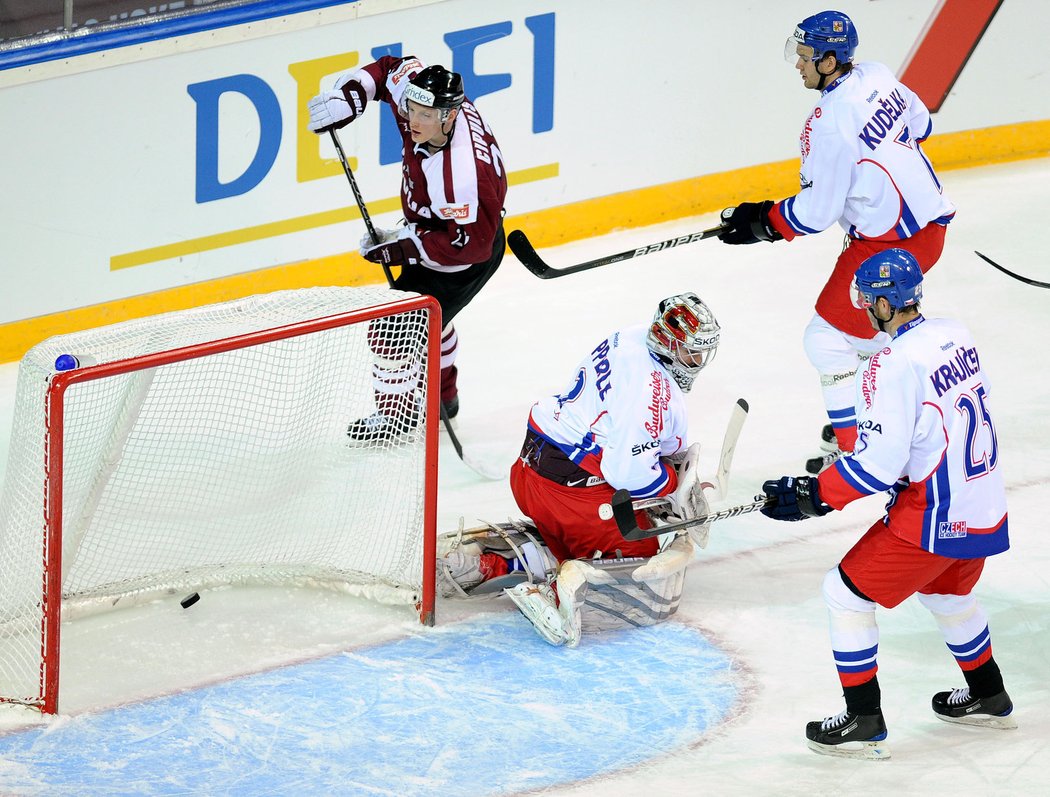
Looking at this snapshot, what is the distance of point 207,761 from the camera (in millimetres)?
3443

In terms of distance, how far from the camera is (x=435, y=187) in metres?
4.70

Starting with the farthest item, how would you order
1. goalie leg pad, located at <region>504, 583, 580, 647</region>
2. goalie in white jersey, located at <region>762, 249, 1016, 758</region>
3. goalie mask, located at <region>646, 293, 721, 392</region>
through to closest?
goalie leg pad, located at <region>504, 583, 580, 647</region> → goalie mask, located at <region>646, 293, 721, 392</region> → goalie in white jersey, located at <region>762, 249, 1016, 758</region>

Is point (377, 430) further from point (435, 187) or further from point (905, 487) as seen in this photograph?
point (905, 487)

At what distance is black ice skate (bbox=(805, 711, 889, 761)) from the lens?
344 cm

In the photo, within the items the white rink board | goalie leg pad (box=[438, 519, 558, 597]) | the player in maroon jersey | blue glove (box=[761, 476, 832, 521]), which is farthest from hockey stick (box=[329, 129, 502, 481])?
blue glove (box=[761, 476, 832, 521])

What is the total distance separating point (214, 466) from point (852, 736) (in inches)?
73.1

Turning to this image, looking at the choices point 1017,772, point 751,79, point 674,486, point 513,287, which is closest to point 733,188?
point 751,79

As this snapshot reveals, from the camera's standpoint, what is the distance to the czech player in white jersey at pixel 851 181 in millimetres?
4352

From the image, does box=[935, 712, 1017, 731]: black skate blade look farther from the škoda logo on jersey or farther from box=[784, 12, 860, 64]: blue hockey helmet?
box=[784, 12, 860, 64]: blue hockey helmet

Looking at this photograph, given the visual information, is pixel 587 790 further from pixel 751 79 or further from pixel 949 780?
pixel 751 79

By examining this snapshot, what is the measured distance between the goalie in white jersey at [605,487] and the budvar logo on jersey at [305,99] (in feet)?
6.90

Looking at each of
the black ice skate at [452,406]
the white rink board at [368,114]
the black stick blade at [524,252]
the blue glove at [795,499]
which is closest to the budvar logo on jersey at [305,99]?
the white rink board at [368,114]

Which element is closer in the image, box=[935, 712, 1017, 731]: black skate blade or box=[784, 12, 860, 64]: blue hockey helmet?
box=[935, 712, 1017, 731]: black skate blade

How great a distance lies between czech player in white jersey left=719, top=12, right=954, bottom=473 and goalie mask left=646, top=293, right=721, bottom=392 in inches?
28.4
